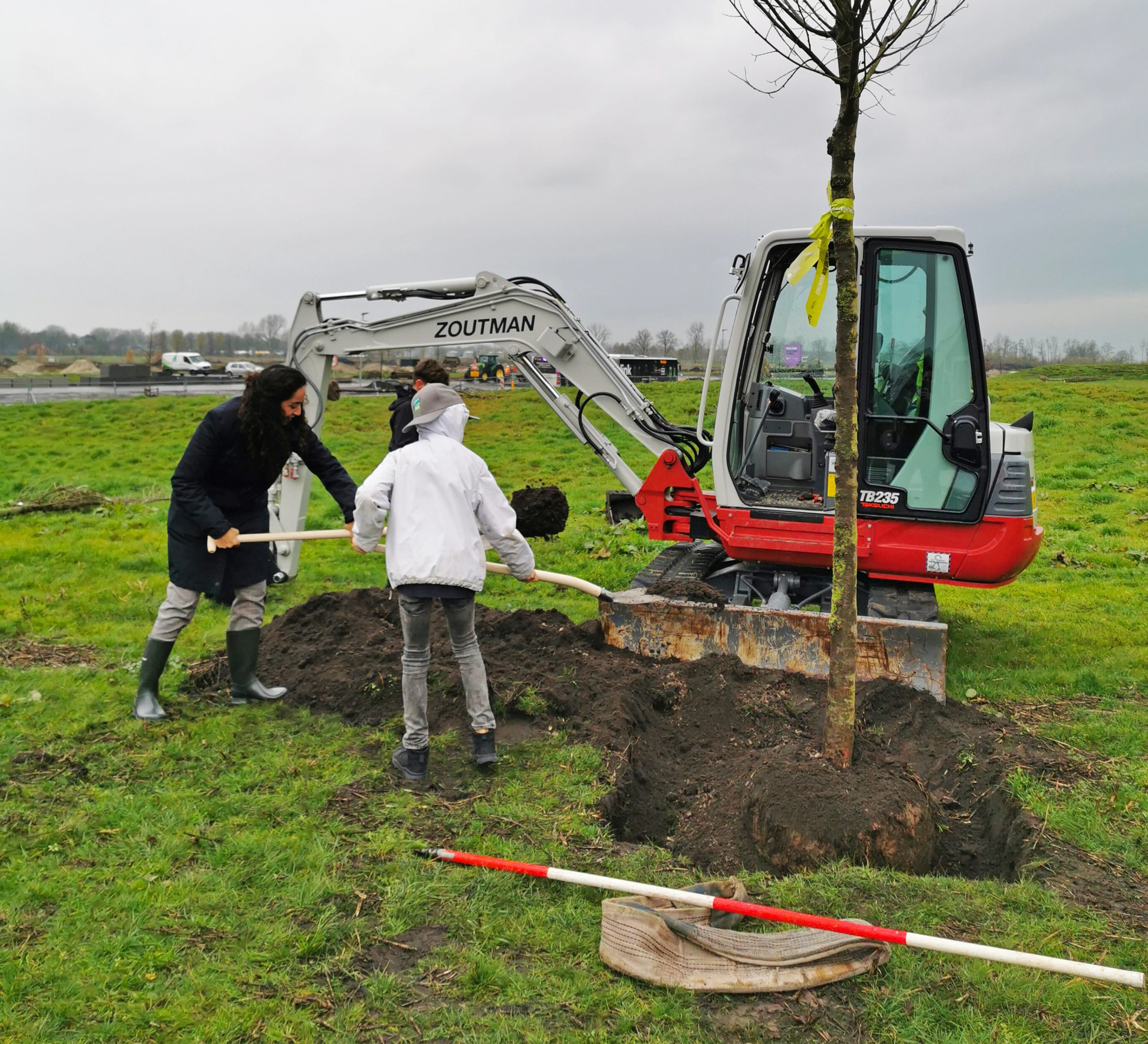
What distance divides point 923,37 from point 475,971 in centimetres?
418

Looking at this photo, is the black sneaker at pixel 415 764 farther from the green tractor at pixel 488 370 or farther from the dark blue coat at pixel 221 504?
the green tractor at pixel 488 370

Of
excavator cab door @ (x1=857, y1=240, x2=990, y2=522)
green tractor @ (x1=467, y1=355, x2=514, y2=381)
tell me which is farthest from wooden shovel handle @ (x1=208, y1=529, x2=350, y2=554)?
green tractor @ (x1=467, y1=355, x2=514, y2=381)

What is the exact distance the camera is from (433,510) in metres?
4.69

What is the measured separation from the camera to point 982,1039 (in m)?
3.01

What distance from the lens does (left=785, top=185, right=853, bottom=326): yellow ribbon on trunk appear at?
13.4 ft

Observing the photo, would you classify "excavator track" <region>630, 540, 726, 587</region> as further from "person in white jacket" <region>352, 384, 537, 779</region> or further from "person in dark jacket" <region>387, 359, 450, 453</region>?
"person in white jacket" <region>352, 384, 537, 779</region>

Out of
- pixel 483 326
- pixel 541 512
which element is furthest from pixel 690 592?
pixel 541 512

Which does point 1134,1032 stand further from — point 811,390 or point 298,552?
point 298,552

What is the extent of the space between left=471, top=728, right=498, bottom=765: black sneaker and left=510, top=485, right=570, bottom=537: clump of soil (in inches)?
245

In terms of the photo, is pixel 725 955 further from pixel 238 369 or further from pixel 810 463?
pixel 238 369

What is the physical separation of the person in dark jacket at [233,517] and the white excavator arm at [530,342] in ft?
8.12

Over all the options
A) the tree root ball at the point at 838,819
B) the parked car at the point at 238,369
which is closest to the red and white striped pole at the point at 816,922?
the tree root ball at the point at 838,819

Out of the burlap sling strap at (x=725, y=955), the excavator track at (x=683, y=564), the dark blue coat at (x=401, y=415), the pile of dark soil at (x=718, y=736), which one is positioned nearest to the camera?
the burlap sling strap at (x=725, y=955)

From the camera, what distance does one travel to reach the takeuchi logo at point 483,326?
790cm
